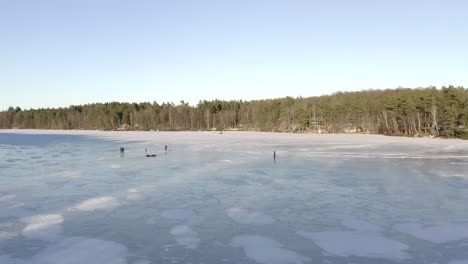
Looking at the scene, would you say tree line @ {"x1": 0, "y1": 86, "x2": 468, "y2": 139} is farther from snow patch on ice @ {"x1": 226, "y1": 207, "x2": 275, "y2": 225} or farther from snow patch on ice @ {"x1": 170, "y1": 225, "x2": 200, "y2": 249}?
snow patch on ice @ {"x1": 170, "y1": 225, "x2": 200, "y2": 249}

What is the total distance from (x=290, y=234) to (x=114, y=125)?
422ft

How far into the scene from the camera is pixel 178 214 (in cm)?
1059

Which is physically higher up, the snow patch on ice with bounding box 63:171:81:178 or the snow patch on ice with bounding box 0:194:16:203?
the snow patch on ice with bounding box 63:171:81:178

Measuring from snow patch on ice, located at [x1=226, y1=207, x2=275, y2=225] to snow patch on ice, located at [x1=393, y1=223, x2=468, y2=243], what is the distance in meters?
2.99

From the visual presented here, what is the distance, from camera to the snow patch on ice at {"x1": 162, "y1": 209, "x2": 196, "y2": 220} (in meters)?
10.3

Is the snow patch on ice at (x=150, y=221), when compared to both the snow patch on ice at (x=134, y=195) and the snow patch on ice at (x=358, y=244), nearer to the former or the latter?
the snow patch on ice at (x=134, y=195)

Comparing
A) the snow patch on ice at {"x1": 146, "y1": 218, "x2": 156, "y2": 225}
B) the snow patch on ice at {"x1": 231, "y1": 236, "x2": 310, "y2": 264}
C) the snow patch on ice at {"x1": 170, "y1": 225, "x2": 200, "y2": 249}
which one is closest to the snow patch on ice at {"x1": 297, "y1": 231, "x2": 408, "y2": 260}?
the snow patch on ice at {"x1": 231, "y1": 236, "x2": 310, "y2": 264}

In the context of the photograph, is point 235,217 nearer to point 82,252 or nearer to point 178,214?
point 178,214

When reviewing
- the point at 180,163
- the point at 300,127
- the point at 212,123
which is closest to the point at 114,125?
the point at 212,123

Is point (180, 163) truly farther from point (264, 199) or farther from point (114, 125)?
point (114, 125)

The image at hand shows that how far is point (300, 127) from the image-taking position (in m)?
91.1

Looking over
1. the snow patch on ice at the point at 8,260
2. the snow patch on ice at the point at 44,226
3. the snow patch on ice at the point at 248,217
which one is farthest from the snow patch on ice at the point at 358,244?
the snow patch on ice at the point at 8,260

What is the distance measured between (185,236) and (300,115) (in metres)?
83.5

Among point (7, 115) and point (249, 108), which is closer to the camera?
point (249, 108)
